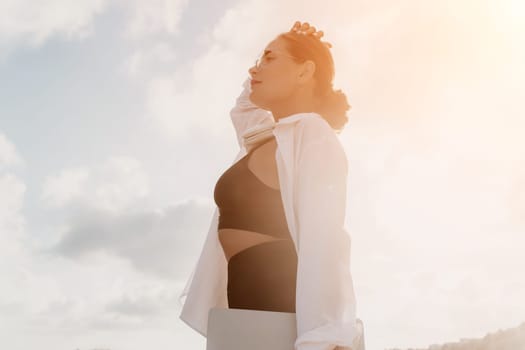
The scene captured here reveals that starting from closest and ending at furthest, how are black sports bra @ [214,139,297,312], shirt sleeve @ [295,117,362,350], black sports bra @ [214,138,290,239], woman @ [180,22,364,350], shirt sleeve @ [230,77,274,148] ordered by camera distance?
shirt sleeve @ [295,117,362,350]
woman @ [180,22,364,350]
black sports bra @ [214,139,297,312]
black sports bra @ [214,138,290,239]
shirt sleeve @ [230,77,274,148]

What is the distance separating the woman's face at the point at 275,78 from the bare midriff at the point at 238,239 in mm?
918

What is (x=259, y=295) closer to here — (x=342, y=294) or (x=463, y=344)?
(x=342, y=294)

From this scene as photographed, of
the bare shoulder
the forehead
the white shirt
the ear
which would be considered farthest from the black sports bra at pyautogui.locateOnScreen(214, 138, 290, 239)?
the forehead

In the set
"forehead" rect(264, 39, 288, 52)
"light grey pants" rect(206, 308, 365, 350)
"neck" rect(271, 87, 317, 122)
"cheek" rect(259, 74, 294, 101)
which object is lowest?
"light grey pants" rect(206, 308, 365, 350)

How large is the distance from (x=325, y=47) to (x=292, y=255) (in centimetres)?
145

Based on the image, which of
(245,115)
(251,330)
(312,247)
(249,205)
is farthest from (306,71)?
(251,330)

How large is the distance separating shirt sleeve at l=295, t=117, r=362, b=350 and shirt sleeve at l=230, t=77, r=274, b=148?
102cm

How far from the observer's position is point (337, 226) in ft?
8.56

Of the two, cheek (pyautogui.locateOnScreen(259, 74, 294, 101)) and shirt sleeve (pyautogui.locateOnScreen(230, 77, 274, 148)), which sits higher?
shirt sleeve (pyautogui.locateOnScreen(230, 77, 274, 148))

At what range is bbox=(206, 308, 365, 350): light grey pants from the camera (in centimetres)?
250

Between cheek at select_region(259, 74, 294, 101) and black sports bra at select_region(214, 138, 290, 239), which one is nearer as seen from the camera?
black sports bra at select_region(214, 138, 290, 239)

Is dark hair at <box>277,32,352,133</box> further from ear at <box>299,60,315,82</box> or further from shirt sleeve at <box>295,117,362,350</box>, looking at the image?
shirt sleeve at <box>295,117,362,350</box>

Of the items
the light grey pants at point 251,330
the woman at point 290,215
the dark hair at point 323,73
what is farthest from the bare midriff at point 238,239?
the dark hair at point 323,73

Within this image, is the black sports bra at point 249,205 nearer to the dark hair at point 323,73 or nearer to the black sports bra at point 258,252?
the black sports bra at point 258,252
